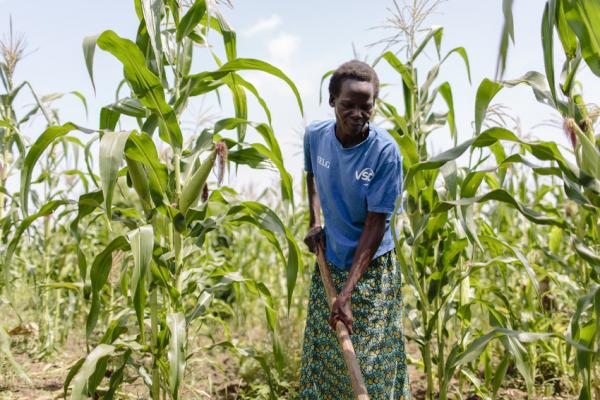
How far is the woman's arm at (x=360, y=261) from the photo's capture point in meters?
2.28

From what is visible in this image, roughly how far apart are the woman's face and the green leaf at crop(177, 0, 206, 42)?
63cm

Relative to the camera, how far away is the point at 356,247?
2.50 meters

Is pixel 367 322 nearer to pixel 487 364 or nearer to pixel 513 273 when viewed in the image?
pixel 487 364

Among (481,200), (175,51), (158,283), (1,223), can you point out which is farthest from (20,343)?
(481,200)

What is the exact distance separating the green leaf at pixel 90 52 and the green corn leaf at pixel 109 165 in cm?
24

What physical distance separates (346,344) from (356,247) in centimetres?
48

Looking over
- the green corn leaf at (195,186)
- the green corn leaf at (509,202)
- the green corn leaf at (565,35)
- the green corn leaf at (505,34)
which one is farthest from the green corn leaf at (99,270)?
the green corn leaf at (565,35)

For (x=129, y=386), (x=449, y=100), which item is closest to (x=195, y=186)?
(x=449, y=100)

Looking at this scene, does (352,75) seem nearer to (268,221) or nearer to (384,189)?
(384,189)

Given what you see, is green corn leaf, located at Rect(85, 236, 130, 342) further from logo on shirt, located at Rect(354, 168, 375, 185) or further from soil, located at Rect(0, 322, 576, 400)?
logo on shirt, located at Rect(354, 168, 375, 185)

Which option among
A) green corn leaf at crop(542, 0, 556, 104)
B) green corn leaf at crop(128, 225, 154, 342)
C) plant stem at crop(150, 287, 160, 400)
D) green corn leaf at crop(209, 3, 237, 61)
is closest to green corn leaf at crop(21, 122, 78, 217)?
green corn leaf at crop(128, 225, 154, 342)

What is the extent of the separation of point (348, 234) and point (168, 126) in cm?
91

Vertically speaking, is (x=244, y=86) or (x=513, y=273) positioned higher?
(x=244, y=86)

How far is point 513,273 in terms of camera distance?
14.8 feet
